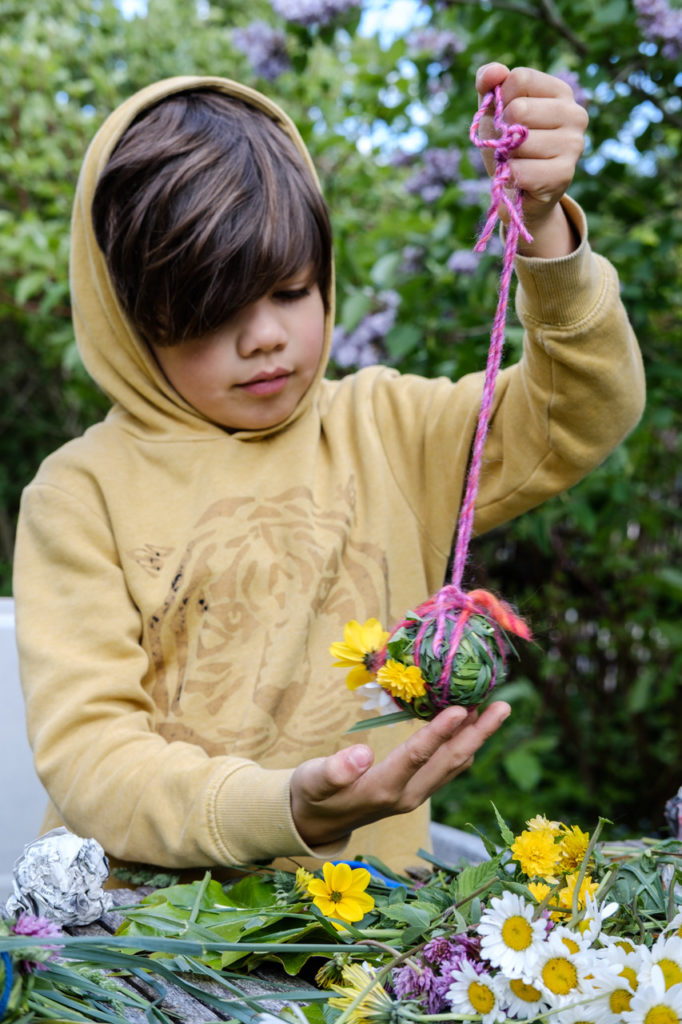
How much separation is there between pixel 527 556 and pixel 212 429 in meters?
1.54

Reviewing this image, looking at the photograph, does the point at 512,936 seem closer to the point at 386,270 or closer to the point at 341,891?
the point at 341,891

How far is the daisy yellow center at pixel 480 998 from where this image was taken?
615 millimetres

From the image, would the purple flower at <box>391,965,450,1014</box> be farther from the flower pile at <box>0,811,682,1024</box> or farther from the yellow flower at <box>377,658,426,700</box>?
the yellow flower at <box>377,658,426,700</box>

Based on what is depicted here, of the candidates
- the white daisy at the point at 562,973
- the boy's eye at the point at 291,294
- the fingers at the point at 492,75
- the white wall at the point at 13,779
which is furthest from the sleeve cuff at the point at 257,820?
the white wall at the point at 13,779

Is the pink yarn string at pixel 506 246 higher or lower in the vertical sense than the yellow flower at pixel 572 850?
higher

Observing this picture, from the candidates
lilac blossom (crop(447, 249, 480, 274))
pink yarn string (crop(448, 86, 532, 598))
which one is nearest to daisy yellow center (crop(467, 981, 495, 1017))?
pink yarn string (crop(448, 86, 532, 598))

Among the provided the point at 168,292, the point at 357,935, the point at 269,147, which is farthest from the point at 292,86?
the point at 357,935

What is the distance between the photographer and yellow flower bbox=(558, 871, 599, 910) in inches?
27.0

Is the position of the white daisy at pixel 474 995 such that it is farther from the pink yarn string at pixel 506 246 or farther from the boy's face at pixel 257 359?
the boy's face at pixel 257 359

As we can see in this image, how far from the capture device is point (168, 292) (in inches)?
46.8

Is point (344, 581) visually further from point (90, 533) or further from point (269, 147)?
point (269, 147)

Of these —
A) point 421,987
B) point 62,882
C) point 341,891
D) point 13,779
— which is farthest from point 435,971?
point 13,779

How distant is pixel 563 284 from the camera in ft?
3.33

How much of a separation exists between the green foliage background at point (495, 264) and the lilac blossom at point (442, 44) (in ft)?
0.04
